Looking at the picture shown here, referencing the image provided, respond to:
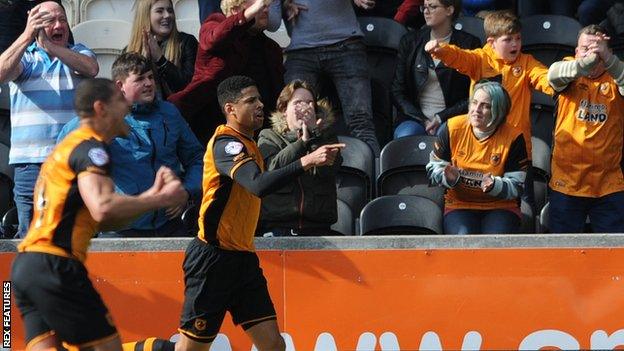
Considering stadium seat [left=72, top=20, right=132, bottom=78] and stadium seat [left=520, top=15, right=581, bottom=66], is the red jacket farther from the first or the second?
stadium seat [left=520, top=15, right=581, bottom=66]

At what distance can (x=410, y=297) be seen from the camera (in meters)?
8.62

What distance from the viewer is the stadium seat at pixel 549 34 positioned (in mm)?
11000

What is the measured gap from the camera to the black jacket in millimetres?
10273

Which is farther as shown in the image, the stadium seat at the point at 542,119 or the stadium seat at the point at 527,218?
the stadium seat at the point at 542,119

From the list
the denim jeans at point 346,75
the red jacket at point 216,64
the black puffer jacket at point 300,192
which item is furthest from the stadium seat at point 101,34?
the black puffer jacket at point 300,192

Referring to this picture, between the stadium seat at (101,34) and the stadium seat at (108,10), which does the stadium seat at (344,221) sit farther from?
the stadium seat at (108,10)

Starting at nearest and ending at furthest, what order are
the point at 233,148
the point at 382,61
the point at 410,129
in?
1. the point at 233,148
2. the point at 410,129
3. the point at 382,61

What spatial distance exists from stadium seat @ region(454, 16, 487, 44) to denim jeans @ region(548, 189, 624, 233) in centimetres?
213

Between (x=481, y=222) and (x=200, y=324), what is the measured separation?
2.10 metres

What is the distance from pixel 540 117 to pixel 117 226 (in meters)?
4.71

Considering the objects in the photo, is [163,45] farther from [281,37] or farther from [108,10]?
[108,10]

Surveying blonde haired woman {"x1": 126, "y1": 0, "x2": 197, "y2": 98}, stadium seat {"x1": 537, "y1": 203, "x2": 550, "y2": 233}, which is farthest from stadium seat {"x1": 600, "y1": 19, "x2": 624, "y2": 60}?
blonde haired woman {"x1": 126, "y1": 0, "x2": 197, "y2": 98}

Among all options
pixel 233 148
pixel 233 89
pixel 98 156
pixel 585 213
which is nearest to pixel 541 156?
pixel 585 213

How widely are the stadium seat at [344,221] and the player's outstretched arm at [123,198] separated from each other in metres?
2.91
